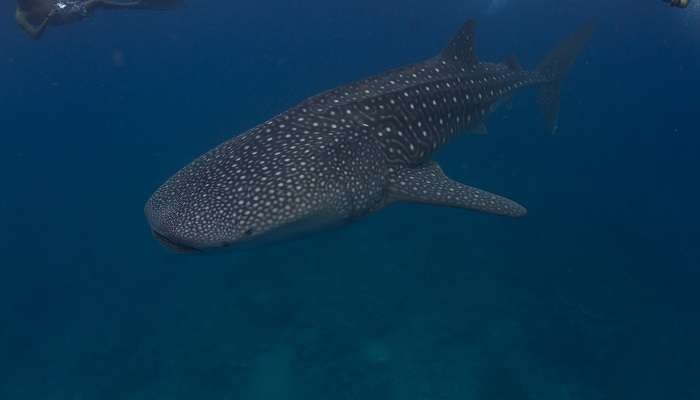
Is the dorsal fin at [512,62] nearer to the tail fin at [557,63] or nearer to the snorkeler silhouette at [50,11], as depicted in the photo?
the tail fin at [557,63]

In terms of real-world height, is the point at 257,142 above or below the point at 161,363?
above

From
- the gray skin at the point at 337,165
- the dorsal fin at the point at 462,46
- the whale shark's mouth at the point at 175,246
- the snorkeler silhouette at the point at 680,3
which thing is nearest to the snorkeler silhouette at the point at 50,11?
the gray skin at the point at 337,165

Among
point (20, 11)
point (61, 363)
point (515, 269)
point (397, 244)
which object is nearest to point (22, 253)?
point (61, 363)

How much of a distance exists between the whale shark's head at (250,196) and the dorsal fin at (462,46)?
13.7 ft

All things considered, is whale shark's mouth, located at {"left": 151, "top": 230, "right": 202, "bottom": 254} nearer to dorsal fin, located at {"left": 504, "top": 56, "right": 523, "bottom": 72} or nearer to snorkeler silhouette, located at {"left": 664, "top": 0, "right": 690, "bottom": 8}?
snorkeler silhouette, located at {"left": 664, "top": 0, "right": 690, "bottom": 8}

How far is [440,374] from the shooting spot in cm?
928

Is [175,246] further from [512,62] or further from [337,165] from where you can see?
[512,62]

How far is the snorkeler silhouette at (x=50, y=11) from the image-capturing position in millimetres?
17703

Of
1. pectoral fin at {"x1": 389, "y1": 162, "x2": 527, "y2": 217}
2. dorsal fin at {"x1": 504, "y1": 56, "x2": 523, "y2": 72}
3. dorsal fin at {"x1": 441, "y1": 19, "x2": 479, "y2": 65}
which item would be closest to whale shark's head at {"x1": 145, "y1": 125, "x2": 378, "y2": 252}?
pectoral fin at {"x1": 389, "y1": 162, "x2": 527, "y2": 217}

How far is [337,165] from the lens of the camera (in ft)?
17.2

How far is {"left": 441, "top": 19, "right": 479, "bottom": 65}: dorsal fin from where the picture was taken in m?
8.06

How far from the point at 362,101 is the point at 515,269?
8028 mm

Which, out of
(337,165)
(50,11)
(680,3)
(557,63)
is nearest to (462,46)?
(680,3)

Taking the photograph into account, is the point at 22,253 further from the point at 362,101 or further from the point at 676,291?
the point at 676,291
